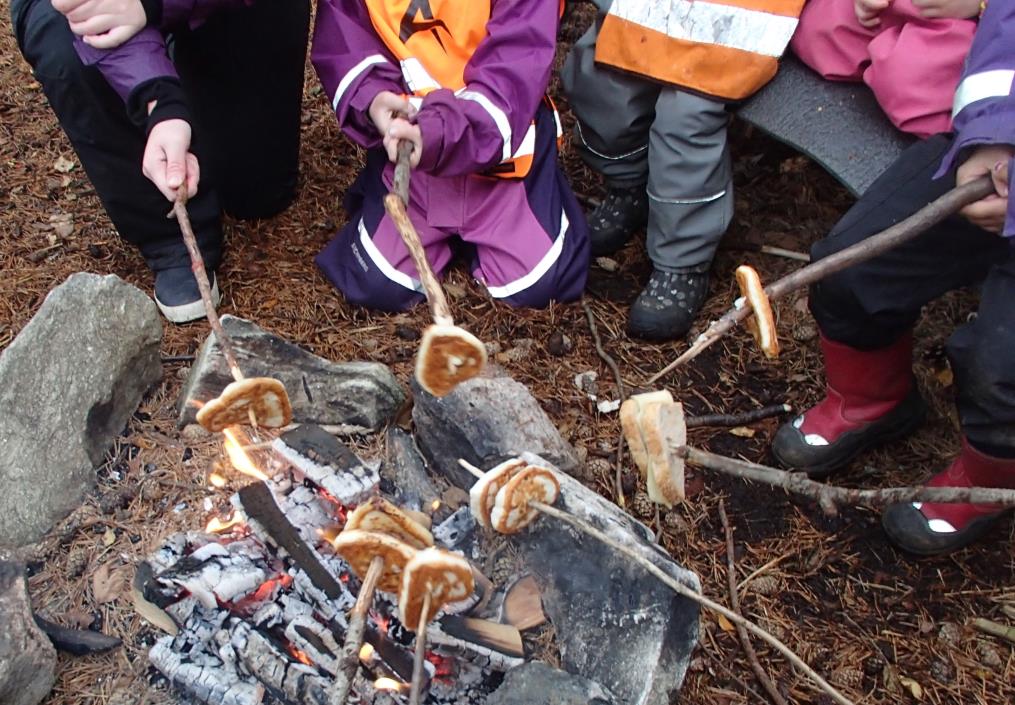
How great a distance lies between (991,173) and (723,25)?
4.28 feet

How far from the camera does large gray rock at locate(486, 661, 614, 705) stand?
198 centimetres

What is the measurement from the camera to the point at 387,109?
3.26 m

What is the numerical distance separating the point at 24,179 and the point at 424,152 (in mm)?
2405

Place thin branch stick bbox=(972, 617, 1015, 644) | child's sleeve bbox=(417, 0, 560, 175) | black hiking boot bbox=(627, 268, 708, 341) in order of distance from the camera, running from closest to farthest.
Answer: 1. thin branch stick bbox=(972, 617, 1015, 644)
2. child's sleeve bbox=(417, 0, 560, 175)
3. black hiking boot bbox=(627, 268, 708, 341)

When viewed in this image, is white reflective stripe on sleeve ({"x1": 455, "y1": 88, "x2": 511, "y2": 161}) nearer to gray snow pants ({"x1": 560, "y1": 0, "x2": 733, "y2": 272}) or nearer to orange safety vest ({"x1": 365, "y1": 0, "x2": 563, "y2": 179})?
orange safety vest ({"x1": 365, "y1": 0, "x2": 563, "y2": 179})

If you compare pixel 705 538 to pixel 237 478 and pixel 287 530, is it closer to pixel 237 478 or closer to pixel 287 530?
pixel 287 530

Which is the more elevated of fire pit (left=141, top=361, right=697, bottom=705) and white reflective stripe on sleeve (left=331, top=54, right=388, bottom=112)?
white reflective stripe on sleeve (left=331, top=54, right=388, bottom=112)

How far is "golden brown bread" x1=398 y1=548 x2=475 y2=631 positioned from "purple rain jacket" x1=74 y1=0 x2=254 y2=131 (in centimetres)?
184

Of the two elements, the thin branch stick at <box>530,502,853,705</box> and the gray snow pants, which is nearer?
the thin branch stick at <box>530,502,853,705</box>

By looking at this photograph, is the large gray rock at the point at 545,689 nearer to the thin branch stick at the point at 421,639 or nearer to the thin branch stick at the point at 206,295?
the thin branch stick at the point at 421,639

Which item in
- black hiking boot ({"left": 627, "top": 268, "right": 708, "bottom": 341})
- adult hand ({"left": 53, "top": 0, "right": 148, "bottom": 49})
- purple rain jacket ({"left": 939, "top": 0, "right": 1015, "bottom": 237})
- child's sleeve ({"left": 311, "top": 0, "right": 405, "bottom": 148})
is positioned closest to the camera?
purple rain jacket ({"left": 939, "top": 0, "right": 1015, "bottom": 237})

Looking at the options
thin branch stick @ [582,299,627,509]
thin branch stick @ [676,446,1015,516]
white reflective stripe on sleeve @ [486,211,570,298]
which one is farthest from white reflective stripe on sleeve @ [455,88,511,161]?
thin branch stick @ [676,446,1015,516]

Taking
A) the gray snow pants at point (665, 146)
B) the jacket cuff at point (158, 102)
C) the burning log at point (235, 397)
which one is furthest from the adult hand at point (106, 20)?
the gray snow pants at point (665, 146)

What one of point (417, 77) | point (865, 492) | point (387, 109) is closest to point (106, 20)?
point (387, 109)
